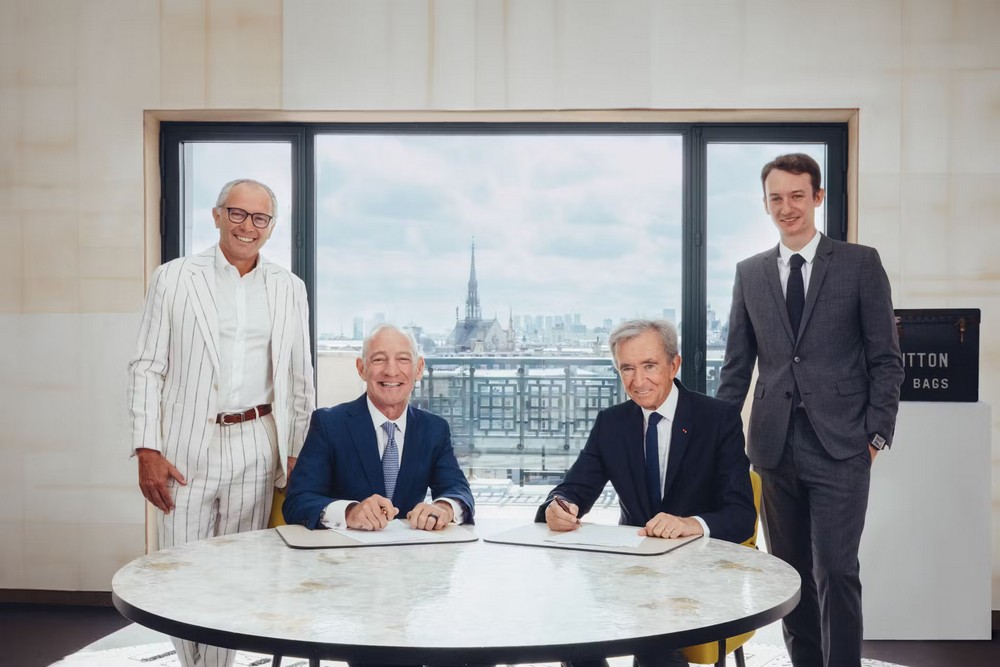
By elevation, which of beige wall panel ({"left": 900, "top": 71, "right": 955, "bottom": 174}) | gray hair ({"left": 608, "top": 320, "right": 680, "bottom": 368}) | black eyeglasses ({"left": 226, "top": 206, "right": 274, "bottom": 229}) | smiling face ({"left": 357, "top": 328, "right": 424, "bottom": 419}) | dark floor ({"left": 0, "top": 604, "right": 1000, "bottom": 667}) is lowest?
dark floor ({"left": 0, "top": 604, "right": 1000, "bottom": 667})

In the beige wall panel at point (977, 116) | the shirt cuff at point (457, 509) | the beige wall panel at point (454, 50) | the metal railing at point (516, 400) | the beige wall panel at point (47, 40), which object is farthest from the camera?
the metal railing at point (516, 400)

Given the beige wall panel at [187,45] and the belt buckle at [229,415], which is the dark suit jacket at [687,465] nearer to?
the belt buckle at [229,415]

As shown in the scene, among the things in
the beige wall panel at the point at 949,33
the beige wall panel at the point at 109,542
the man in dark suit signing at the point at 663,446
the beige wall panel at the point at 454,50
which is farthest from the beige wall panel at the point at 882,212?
the beige wall panel at the point at 109,542

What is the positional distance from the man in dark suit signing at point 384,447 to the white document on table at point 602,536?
341mm

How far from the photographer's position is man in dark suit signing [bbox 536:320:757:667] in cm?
224

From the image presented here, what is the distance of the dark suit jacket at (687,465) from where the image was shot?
7.33 ft

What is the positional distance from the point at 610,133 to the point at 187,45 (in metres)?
2.07

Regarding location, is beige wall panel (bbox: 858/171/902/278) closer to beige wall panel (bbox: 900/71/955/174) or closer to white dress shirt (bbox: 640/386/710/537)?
beige wall panel (bbox: 900/71/955/174)

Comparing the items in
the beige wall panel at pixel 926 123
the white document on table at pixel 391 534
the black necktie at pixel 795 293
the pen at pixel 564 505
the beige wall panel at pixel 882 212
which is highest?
the beige wall panel at pixel 926 123

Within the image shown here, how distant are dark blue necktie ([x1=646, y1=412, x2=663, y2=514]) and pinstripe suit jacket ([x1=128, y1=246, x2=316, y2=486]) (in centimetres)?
113

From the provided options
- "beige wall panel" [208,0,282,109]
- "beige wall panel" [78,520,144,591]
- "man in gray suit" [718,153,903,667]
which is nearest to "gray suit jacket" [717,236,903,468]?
"man in gray suit" [718,153,903,667]

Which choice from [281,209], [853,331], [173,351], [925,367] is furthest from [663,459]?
[281,209]

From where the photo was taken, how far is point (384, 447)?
2.37 meters

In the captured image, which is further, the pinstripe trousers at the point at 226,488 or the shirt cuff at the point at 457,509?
the pinstripe trousers at the point at 226,488
